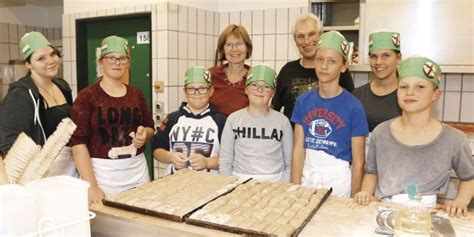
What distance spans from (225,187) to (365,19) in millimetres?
1833

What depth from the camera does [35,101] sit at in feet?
5.39

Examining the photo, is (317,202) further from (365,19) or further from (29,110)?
(365,19)

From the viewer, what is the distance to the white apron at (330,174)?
1.60 metres

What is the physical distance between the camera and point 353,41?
2844 mm

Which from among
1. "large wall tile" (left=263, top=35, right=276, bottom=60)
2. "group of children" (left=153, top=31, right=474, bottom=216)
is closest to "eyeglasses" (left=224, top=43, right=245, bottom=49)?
"group of children" (left=153, top=31, right=474, bottom=216)

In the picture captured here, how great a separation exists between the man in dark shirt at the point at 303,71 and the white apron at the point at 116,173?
2.64 ft

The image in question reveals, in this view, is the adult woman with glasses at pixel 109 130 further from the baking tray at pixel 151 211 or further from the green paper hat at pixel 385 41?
the green paper hat at pixel 385 41

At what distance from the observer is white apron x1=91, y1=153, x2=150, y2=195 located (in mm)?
1683

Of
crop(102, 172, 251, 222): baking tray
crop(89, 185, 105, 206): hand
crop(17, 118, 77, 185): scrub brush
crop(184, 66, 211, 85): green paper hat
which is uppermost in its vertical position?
crop(184, 66, 211, 85): green paper hat

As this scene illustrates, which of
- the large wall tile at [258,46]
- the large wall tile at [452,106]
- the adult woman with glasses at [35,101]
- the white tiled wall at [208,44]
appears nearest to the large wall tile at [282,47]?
the white tiled wall at [208,44]

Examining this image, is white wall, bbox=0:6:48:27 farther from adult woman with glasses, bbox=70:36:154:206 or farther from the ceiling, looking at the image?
adult woman with glasses, bbox=70:36:154:206

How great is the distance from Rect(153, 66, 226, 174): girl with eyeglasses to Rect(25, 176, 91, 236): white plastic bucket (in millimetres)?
883

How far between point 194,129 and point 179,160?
186 mm

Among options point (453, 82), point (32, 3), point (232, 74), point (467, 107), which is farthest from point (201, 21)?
point (32, 3)
